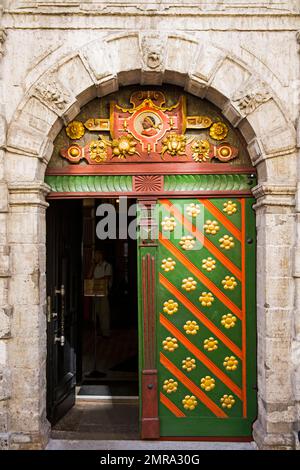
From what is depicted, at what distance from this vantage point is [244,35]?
3.77 meters

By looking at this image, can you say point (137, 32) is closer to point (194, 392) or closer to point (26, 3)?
point (26, 3)

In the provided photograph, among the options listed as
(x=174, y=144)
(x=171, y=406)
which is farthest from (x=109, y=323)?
(x=174, y=144)

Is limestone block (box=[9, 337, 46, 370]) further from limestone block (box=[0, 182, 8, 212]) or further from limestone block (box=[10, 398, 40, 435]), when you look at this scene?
limestone block (box=[0, 182, 8, 212])

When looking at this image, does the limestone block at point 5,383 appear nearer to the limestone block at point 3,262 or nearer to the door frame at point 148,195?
the limestone block at point 3,262

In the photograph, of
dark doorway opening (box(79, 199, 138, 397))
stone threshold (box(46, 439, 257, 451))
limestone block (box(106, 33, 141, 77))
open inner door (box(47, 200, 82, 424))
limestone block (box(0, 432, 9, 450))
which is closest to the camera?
limestone block (box(0, 432, 9, 450))

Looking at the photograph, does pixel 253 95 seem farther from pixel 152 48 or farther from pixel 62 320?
pixel 62 320

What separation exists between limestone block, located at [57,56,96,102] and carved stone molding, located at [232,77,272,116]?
1259mm

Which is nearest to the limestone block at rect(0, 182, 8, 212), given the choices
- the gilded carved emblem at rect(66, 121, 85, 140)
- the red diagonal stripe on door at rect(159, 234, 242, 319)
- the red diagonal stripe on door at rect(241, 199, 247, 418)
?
the gilded carved emblem at rect(66, 121, 85, 140)

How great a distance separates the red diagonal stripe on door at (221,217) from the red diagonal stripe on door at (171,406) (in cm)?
158

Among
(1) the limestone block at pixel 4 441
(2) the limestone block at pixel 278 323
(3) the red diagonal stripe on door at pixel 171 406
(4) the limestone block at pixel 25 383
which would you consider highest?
(2) the limestone block at pixel 278 323

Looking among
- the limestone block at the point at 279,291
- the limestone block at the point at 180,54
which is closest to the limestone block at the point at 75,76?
the limestone block at the point at 180,54

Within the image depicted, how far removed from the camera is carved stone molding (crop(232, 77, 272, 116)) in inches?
146

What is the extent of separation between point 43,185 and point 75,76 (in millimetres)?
945

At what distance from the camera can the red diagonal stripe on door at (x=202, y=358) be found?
13.3 feet
